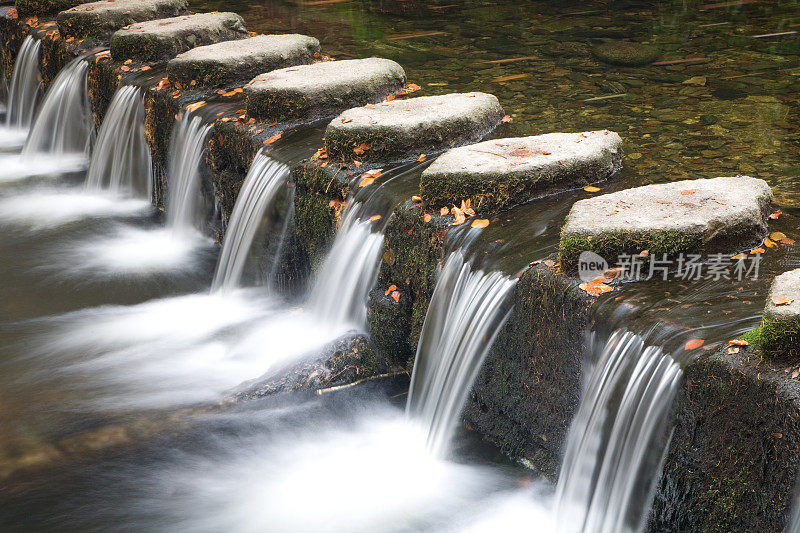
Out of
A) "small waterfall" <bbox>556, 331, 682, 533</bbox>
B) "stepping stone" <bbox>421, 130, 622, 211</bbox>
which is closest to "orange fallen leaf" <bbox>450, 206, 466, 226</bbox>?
"stepping stone" <bbox>421, 130, 622, 211</bbox>

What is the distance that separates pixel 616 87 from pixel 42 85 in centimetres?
784

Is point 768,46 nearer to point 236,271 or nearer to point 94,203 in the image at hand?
point 236,271

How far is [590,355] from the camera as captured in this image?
12.1 ft

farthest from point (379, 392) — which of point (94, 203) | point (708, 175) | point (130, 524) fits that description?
point (94, 203)

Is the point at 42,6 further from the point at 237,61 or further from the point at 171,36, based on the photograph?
the point at 237,61

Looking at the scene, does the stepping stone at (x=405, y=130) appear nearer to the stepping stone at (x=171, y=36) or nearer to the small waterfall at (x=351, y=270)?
the small waterfall at (x=351, y=270)

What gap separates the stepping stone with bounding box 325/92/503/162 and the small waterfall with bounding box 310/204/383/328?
47cm

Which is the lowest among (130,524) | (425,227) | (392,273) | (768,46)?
(130,524)

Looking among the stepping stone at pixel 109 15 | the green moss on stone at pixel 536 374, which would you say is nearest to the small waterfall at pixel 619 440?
the green moss on stone at pixel 536 374

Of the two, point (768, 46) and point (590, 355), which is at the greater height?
point (768, 46)

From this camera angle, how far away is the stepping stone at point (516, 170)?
4.65 m

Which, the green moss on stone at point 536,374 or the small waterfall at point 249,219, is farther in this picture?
the small waterfall at point 249,219

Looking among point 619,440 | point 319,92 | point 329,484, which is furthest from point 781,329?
point 319,92

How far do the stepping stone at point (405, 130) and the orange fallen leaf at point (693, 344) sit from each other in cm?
282
